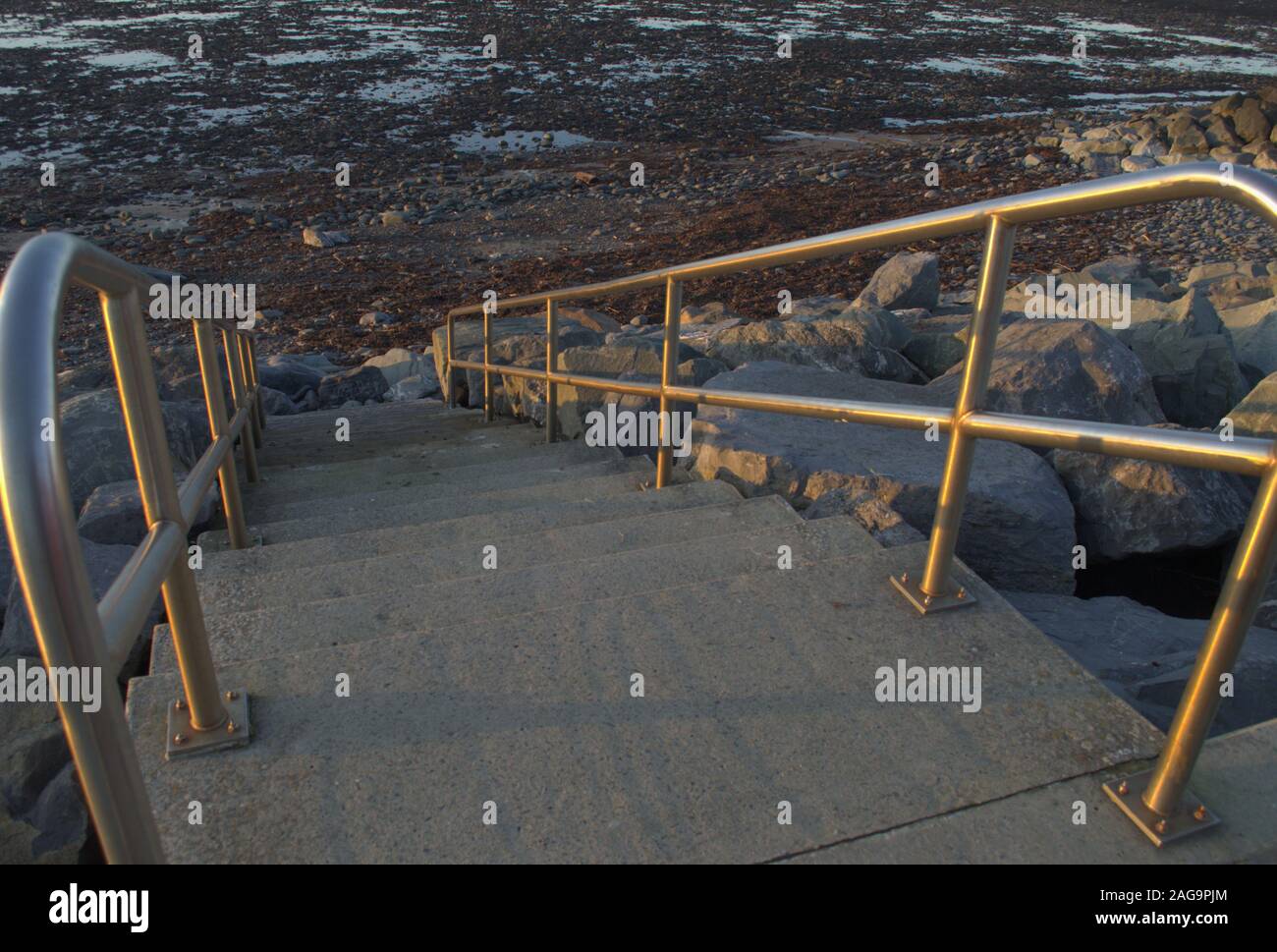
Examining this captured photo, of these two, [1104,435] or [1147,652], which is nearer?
[1104,435]

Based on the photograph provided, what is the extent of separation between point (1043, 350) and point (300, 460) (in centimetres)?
446

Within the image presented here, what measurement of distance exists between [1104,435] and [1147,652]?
121 centimetres

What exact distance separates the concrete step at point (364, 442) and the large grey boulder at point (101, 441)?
2.66 feet

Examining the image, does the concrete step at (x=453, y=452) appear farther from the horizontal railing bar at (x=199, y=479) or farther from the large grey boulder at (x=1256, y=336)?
the large grey boulder at (x=1256, y=336)

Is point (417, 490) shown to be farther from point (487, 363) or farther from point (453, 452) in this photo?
point (487, 363)

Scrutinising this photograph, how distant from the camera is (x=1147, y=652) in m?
2.53

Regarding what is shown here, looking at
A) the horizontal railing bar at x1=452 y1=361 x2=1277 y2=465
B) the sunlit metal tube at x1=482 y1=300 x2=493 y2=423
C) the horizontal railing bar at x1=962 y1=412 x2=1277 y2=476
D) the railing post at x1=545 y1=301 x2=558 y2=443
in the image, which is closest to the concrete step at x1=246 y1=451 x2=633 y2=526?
the railing post at x1=545 y1=301 x2=558 y2=443

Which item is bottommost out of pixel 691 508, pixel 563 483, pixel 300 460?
pixel 300 460

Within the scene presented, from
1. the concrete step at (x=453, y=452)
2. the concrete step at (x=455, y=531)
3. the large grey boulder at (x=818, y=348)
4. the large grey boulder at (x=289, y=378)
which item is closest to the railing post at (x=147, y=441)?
the concrete step at (x=455, y=531)

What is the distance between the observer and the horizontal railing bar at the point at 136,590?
3.90ft

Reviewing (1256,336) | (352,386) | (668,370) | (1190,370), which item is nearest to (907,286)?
(1256,336)

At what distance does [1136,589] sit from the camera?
3863 millimetres
